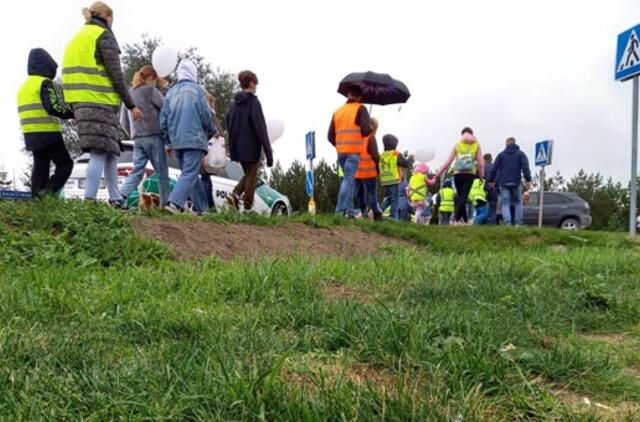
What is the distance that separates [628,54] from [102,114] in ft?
22.3

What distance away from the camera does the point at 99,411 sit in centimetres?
160

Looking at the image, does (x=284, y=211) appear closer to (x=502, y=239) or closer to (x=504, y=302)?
(x=502, y=239)

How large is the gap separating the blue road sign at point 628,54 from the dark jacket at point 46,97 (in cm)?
710

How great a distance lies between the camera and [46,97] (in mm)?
6109

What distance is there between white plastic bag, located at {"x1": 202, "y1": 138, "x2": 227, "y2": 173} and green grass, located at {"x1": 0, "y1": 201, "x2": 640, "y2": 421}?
14.2ft

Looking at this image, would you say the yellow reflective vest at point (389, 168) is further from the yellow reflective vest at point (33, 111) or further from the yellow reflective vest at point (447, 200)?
the yellow reflective vest at point (33, 111)

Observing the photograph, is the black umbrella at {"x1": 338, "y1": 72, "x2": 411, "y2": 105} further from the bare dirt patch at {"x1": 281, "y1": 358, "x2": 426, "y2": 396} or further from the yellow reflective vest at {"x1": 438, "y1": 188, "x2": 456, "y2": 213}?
the bare dirt patch at {"x1": 281, "y1": 358, "x2": 426, "y2": 396}

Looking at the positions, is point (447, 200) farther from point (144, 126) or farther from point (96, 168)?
point (96, 168)

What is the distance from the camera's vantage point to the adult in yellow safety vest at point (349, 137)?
8.57 meters

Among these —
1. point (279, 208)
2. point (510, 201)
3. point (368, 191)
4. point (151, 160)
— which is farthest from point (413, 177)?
point (151, 160)

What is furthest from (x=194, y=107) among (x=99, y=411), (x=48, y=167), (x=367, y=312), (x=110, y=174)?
(x=99, y=411)

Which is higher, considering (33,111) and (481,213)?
(33,111)

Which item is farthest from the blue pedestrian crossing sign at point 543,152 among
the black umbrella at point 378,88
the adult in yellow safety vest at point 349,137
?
the adult in yellow safety vest at point 349,137

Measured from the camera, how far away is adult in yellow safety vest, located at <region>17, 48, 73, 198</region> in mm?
6160
